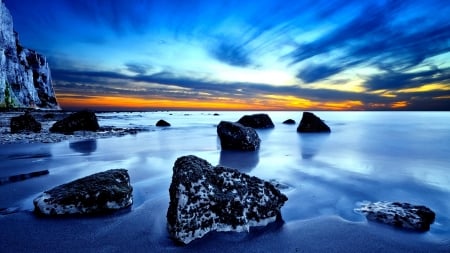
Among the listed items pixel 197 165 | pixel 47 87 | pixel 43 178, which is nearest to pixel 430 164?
pixel 197 165

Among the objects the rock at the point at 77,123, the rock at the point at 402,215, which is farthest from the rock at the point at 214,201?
the rock at the point at 77,123

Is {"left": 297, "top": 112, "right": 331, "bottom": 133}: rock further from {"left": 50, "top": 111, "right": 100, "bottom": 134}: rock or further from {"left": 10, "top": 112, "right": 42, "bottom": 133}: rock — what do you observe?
{"left": 10, "top": 112, "right": 42, "bottom": 133}: rock

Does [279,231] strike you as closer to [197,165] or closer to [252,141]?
[197,165]

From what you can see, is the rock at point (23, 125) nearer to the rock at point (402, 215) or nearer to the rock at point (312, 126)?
the rock at point (312, 126)

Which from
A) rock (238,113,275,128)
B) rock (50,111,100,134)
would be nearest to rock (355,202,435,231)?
rock (50,111,100,134)

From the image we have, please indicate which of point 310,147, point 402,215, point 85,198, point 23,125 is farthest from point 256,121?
point 85,198

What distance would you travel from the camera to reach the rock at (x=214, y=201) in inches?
114

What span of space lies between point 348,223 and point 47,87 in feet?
354

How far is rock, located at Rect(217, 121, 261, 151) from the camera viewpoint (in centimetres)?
918

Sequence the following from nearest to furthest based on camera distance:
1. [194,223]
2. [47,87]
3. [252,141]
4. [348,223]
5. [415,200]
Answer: [194,223] < [348,223] < [415,200] < [252,141] < [47,87]

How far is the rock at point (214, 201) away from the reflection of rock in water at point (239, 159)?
294 cm

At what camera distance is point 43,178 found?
17.0 feet

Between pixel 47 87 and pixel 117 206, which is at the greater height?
pixel 47 87

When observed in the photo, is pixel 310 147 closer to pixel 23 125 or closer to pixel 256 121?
pixel 256 121
